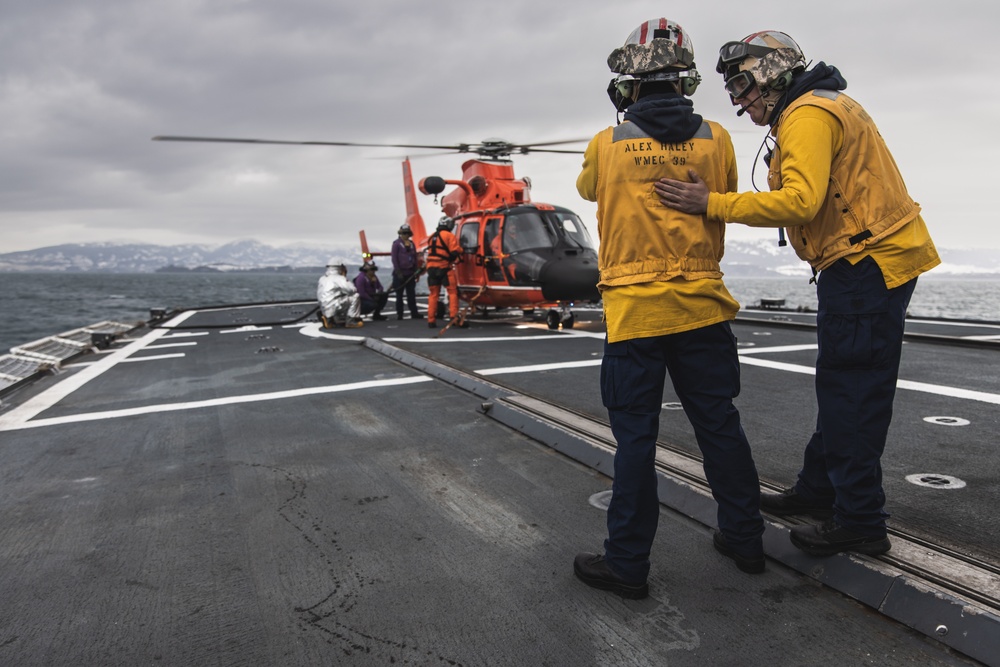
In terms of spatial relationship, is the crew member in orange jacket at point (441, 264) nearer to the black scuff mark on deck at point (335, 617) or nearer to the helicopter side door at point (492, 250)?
the helicopter side door at point (492, 250)

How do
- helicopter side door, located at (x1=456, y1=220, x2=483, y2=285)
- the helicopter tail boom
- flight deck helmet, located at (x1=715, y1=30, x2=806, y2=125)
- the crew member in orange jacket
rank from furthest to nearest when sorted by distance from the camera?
the helicopter tail boom < helicopter side door, located at (x1=456, y1=220, x2=483, y2=285) < the crew member in orange jacket < flight deck helmet, located at (x1=715, y1=30, x2=806, y2=125)

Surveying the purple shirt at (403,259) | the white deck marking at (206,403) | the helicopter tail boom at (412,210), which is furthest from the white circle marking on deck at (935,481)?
the helicopter tail boom at (412,210)

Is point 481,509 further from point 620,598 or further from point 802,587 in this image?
point 802,587

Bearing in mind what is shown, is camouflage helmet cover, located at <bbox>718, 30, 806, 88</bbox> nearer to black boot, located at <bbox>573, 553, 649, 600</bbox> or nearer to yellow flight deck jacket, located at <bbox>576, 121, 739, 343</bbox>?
yellow flight deck jacket, located at <bbox>576, 121, 739, 343</bbox>

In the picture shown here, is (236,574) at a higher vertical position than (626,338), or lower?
lower

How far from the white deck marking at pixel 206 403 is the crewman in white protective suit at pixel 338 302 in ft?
21.1

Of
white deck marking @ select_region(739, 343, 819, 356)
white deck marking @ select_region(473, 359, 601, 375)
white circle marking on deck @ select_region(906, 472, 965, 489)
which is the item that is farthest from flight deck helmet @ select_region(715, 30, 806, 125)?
white deck marking @ select_region(739, 343, 819, 356)

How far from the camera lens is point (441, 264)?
11602 millimetres

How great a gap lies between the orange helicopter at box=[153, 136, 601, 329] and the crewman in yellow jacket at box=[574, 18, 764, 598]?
26.3ft

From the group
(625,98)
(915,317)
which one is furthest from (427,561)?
(915,317)

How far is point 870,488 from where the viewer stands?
2207 millimetres

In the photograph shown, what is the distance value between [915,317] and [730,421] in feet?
37.7

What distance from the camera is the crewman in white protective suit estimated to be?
12.2 metres

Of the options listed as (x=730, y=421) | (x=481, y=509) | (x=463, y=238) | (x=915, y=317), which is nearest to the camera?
(x=730, y=421)
